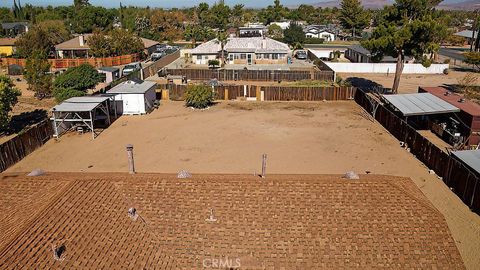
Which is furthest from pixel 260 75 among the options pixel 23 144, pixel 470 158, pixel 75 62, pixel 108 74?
pixel 470 158

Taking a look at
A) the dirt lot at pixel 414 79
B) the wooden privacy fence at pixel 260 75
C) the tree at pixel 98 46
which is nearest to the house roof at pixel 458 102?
the dirt lot at pixel 414 79

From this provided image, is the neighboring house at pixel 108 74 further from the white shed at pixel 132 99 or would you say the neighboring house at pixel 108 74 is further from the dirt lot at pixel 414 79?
the dirt lot at pixel 414 79

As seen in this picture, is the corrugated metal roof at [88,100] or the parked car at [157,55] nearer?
the corrugated metal roof at [88,100]

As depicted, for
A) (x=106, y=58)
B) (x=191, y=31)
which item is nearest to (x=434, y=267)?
(x=106, y=58)

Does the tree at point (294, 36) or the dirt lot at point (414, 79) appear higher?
the tree at point (294, 36)

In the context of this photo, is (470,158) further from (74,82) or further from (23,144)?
(74,82)

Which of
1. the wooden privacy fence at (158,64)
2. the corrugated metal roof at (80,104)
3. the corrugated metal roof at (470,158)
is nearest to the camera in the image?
the corrugated metal roof at (470,158)

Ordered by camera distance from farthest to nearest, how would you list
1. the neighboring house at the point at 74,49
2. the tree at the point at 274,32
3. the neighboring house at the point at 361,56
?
the tree at the point at 274,32 < the neighboring house at the point at 74,49 < the neighboring house at the point at 361,56

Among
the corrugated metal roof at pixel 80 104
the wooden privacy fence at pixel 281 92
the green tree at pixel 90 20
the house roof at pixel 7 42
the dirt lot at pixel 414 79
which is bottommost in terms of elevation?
the dirt lot at pixel 414 79
